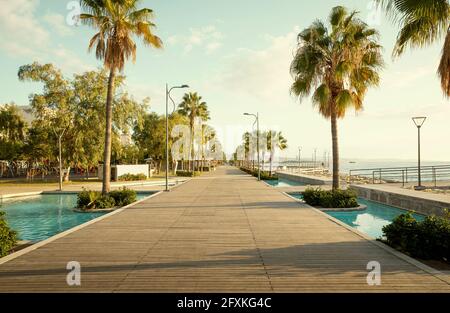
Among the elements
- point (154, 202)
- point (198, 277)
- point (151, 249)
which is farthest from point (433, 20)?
point (154, 202)

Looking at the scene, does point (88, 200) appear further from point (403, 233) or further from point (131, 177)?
point (131, 177)

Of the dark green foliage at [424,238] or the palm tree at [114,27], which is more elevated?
the palm tree at [114,27]

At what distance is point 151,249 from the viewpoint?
8.23 meters

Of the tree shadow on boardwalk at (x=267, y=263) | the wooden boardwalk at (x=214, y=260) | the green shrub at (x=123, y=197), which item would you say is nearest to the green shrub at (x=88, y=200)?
the green shrub at (x=123, y=197)

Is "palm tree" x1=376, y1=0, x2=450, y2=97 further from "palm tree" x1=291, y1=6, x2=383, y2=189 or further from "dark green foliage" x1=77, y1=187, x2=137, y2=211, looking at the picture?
"dark green foliage" x1=77, y1=187, x2=137, y2=211

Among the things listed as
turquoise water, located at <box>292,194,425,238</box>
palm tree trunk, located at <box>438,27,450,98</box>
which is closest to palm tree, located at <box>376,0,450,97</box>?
palm tree trunk, located at <box>438,27,450,98</box>

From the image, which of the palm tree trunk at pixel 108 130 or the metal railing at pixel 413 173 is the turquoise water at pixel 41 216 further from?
the metal railing at pixel 413 173

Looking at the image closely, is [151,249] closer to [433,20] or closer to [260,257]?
[260,257]

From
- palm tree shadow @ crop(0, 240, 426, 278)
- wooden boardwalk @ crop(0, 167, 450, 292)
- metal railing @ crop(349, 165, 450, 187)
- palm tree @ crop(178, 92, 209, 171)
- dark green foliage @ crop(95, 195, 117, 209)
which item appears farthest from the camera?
palm tree @ crop(178, 92, 209, 171)

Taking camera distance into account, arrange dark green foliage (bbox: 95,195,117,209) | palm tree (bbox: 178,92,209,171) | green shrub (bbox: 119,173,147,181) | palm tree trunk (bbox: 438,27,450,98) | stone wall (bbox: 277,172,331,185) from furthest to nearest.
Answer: palm tree (bbox: 178,92,209,171), green shrub (bbox: 119,173,147,181), stone wall (bbox: 277,172,331,185), dark green foliage (bbox: 95,195,117,209), palm tree trunk (bbox: 438,27,450,98)

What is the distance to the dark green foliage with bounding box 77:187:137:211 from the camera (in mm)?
17484

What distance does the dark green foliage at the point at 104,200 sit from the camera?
57.4 ft

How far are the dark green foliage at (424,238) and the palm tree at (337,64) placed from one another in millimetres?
9895

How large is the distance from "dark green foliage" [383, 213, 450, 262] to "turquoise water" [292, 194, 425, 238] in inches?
202
